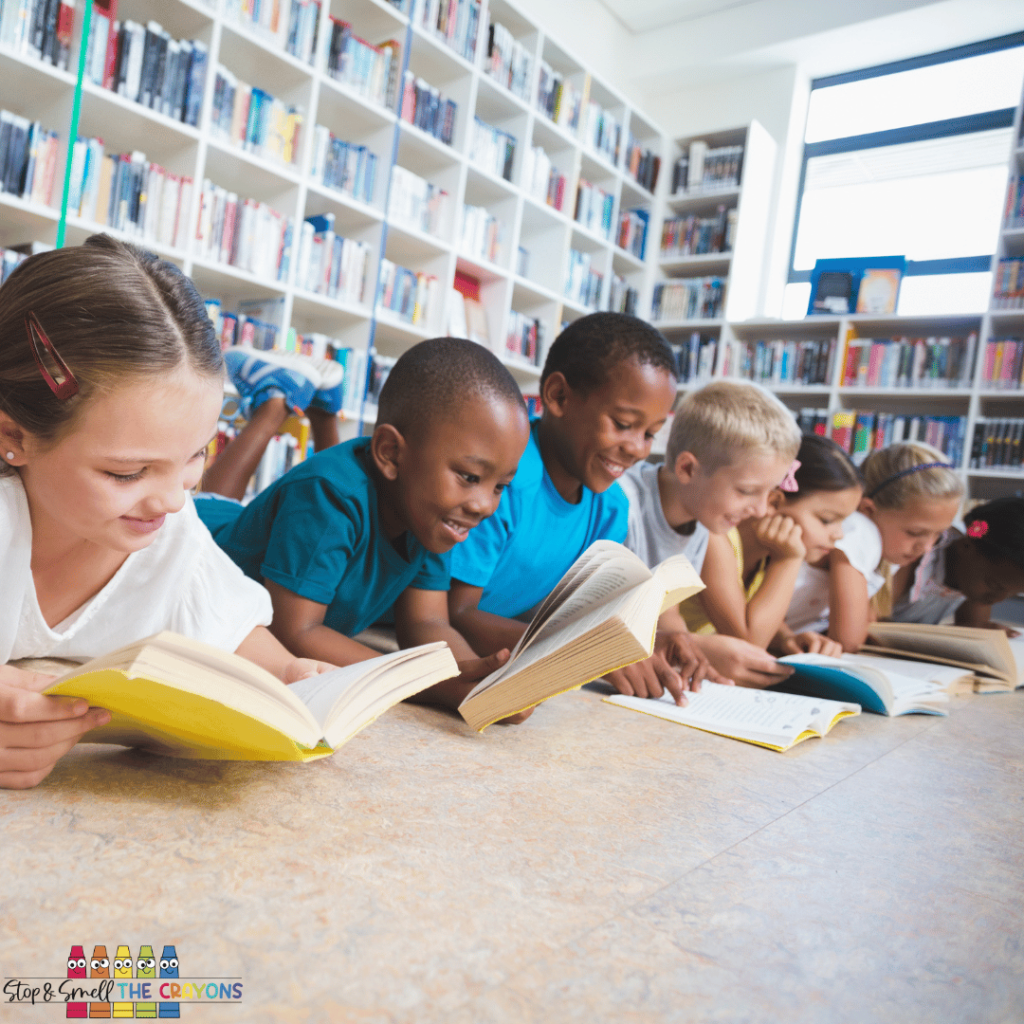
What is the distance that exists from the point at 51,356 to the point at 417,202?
10.2ft

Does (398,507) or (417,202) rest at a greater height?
(417,202)

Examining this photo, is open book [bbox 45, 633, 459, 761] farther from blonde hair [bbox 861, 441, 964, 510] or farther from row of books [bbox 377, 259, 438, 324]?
row of books [bbox 377, 259, 438, 324]

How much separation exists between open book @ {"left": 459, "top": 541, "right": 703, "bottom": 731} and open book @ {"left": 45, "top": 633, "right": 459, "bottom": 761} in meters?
0.13

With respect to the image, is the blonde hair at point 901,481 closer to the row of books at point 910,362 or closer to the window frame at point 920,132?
the row of books at point 910,362

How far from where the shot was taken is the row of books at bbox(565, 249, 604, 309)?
171 inches

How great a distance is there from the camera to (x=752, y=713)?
3.28ft

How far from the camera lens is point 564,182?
4195mm

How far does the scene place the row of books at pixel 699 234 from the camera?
4.52 metres

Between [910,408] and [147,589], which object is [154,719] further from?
[910,408]

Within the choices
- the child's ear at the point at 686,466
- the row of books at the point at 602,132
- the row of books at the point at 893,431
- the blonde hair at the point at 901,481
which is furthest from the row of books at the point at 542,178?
the child's ear at the point at 686,466

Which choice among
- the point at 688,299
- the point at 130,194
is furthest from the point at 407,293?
the point at 688,299

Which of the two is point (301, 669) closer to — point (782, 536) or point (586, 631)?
point (586, 631)

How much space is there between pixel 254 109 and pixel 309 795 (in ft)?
9.53

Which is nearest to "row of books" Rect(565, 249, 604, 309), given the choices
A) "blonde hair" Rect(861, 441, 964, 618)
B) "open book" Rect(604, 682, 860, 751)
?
"blonde hair" Rect(861, 441, 964, 618)
